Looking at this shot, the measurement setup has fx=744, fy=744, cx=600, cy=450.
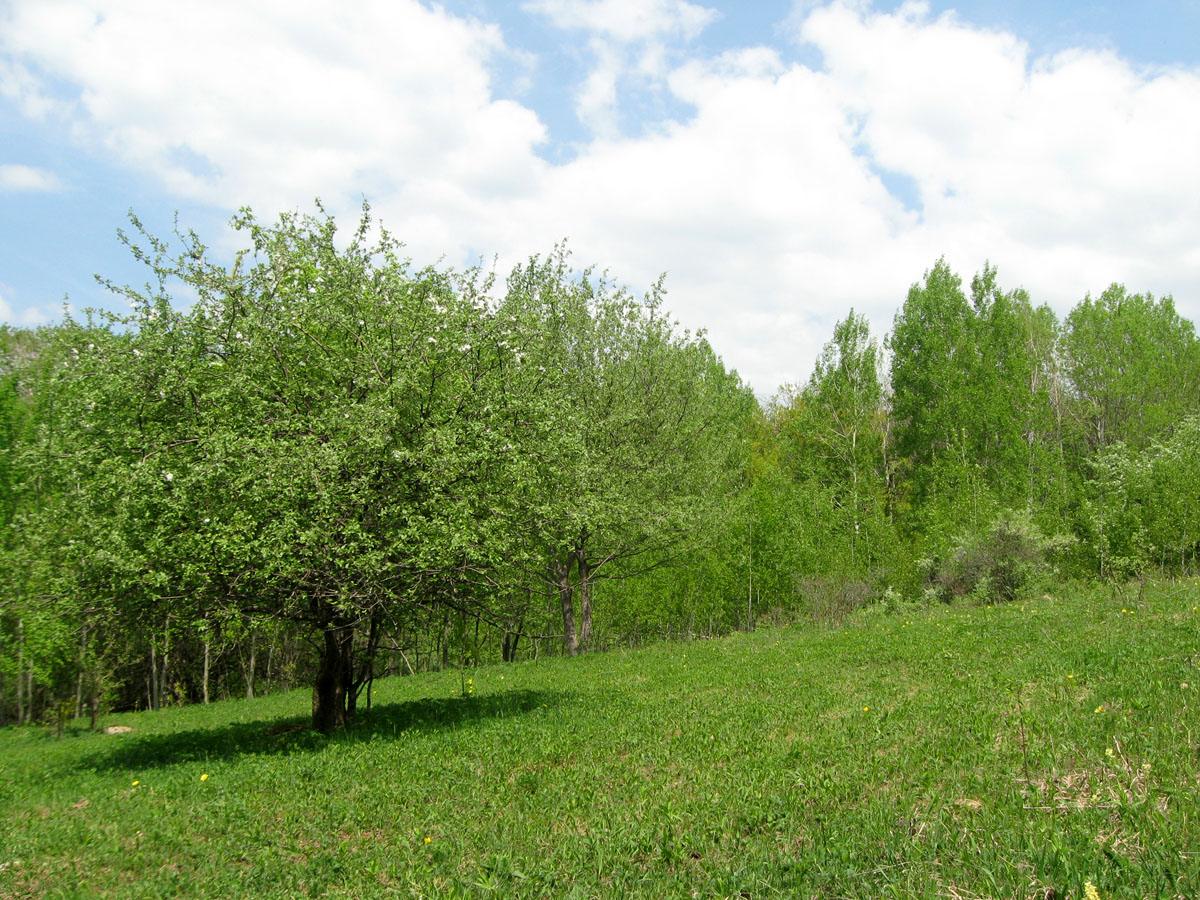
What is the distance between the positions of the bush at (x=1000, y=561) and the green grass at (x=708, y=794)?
8299 millimetres

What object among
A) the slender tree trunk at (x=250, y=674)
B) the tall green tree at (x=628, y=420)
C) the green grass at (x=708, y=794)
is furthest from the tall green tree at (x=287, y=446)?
the slender tree trunk at (x=250, y=674)

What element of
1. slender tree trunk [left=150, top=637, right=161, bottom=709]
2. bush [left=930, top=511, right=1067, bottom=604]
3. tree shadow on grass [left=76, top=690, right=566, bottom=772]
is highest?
bush [left=930, top=511, right=1067, bottom=604]

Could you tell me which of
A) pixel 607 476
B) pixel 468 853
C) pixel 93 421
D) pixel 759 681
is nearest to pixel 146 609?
pixel 93 421

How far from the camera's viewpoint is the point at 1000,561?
2211cm

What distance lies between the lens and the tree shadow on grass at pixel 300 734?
37.0ft

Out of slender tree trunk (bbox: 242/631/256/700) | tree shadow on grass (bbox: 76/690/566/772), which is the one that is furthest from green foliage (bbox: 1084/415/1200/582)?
slender tree trunk (bbox: 242/631/256/700)

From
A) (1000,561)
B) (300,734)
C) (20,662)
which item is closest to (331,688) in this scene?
(300,734)

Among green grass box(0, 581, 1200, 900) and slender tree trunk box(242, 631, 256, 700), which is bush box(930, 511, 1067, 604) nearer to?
green grass box(0, 581, 1200, 900)

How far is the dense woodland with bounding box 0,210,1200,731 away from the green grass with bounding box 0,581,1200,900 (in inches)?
85.9

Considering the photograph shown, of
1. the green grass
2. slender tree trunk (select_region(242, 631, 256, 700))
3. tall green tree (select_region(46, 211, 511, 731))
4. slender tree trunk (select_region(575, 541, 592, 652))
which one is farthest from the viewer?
slender tree trunk (select_region(242, 631, 256, 700))

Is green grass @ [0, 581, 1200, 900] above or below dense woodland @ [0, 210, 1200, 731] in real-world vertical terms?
below

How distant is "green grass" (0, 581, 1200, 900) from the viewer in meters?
4.86

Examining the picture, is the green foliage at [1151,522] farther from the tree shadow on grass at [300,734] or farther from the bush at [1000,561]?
the tree shadow on grass at [300,734]

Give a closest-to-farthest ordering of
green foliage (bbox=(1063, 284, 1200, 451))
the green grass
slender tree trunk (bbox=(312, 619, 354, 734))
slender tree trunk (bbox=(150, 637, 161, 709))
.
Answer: the green grass
slender tree trunk (bbox=(312, 619, 354, 734))
slender tree trunk (bbox=(150, 637, 161, 709))
green foliage (bbox=(1063, 284, 1200, 451))
